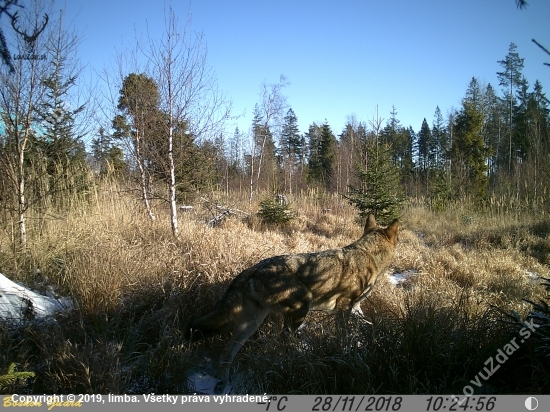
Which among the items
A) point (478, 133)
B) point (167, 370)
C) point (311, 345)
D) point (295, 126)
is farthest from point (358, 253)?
point (295, 126)

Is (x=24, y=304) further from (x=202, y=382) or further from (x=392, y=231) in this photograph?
(x=392, y=231)

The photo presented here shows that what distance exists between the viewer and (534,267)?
23.1 ft

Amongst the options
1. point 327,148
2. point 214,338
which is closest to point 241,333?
point 214,338

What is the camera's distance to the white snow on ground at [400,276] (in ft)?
21.7

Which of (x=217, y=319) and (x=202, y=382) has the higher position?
(x=217, y=319)

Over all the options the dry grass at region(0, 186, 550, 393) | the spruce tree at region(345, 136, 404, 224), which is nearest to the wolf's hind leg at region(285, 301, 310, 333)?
the dry grass at region(0, 186, 550, 393)

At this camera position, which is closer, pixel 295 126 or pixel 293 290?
pixel 293 290

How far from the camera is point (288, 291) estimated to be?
374 centimetres

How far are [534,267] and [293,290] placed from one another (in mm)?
6313

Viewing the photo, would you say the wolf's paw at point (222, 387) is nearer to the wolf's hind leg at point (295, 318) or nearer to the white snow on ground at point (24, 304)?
the wolf's hind leg at point (295, 318)

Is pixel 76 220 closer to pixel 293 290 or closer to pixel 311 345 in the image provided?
pixel 293 290

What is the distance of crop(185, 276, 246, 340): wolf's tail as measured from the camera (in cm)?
344

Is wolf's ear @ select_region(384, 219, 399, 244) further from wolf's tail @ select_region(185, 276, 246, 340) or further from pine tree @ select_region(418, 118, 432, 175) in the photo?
pine tree @ select_region(418, 118, 432, 175)

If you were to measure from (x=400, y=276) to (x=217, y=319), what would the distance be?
492 cm
